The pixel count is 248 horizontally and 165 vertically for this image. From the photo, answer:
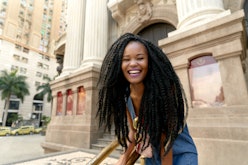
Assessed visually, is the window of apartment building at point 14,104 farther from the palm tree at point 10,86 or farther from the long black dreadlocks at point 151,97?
the long black dreadlocks at point 151,97

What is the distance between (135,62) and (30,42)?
154ft

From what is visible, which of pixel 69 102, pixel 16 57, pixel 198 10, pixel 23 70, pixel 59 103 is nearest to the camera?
pixel 198 10

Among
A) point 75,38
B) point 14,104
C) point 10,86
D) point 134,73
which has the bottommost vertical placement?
point 134,73

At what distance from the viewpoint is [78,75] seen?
690cm

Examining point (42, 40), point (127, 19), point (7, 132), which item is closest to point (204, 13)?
point (127, 19)

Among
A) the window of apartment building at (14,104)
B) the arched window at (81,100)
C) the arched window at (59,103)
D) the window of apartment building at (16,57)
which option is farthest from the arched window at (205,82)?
the window of apartment building at (14,104)

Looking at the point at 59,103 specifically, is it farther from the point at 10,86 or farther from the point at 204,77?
the point at 10,86

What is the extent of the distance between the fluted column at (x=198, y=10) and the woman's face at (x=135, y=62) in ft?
11.4

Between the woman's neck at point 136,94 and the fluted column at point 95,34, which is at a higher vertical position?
the fluted column at point 95,34

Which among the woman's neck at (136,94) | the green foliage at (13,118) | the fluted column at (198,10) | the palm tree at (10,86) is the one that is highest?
the palm tree at (10,86)

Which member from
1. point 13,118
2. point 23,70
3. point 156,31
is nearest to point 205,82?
point 156,31

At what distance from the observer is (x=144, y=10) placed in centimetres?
709

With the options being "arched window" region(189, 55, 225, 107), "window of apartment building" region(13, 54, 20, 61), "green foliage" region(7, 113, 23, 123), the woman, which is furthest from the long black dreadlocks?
"window of apartment building" region(13, 54, 20, 61)

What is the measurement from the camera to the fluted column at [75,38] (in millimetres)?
8070
